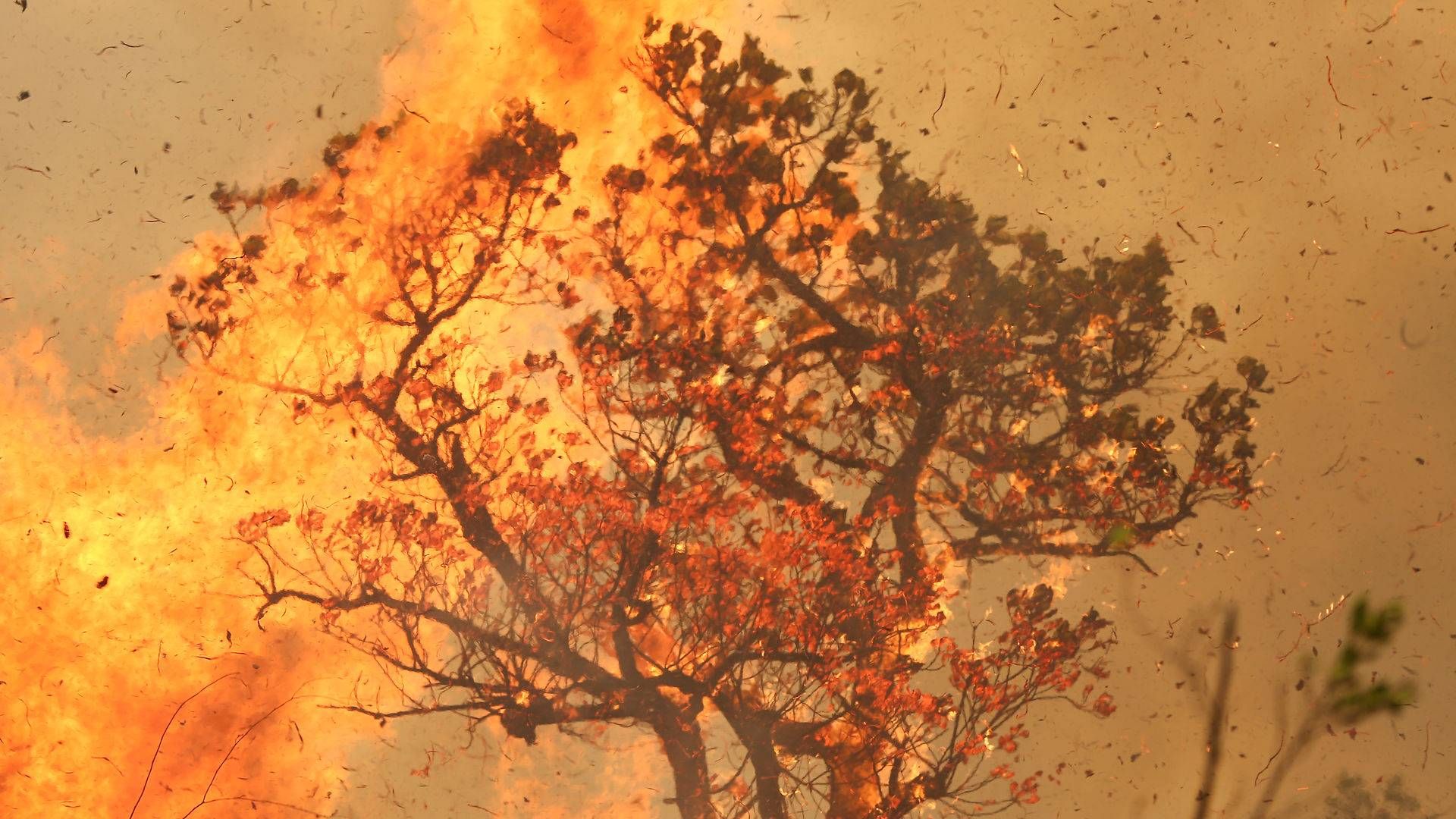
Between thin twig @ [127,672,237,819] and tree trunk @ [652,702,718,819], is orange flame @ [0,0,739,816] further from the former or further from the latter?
tree trunk @ [652,702,718,819]

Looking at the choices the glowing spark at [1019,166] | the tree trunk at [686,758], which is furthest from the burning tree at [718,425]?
the glowing spark at [1019,166]

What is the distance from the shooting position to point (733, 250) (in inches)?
109

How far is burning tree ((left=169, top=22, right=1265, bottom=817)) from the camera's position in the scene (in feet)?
8.73

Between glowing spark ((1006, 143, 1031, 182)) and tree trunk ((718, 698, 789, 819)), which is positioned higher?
glowing spark ((1006, 143, 1031, 182))

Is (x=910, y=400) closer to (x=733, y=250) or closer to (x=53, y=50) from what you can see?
(x=733, y=250)

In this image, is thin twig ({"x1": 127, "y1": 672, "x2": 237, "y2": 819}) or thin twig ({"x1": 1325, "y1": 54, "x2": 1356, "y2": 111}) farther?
thin twig ({"x1": 1325, "y1": 54, "x2": 1356, "y2": 111})

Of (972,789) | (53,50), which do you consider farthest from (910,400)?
(53,50)

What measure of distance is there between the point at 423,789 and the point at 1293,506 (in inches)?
98.8

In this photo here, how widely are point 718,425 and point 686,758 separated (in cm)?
90

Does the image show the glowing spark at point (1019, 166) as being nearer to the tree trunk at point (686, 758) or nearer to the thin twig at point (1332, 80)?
the thin twig at point (1332, 80)

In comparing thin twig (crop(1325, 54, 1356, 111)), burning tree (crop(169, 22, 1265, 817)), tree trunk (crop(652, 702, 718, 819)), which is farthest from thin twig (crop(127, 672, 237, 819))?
thin twig (crop(1325, 54, 1356, 111))

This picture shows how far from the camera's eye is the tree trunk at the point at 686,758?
268cm

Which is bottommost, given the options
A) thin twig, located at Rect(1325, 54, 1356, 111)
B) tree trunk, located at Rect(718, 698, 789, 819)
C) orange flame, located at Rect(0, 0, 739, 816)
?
tree trunk, located at Rect(718, 698, 789, 819)

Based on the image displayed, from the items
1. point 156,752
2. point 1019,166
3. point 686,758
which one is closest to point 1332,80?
point 1019,166
